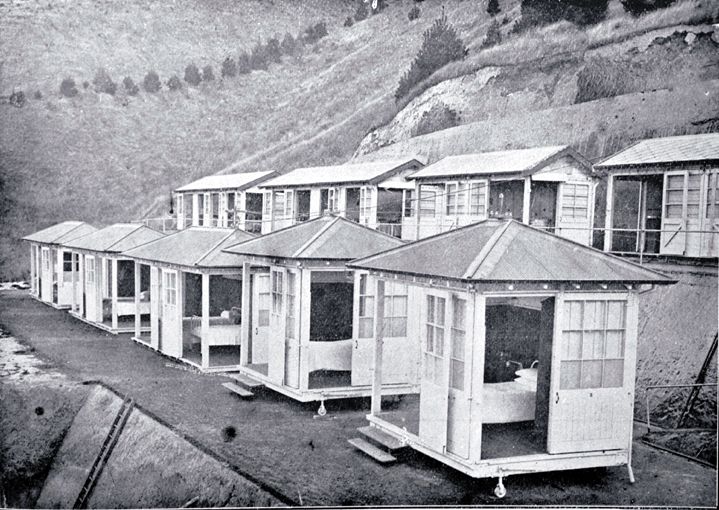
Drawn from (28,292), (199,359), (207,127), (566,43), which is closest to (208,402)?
(199,359)

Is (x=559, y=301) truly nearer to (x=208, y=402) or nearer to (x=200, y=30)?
(x=208, y=402)

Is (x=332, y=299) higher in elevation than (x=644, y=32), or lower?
lower

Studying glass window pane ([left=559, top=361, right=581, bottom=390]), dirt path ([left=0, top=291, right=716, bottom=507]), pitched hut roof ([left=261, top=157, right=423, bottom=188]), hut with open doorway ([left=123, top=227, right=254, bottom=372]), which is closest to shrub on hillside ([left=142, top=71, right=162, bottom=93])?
pitched hut roof ([left=261, top=157, right=423, bottom=188])

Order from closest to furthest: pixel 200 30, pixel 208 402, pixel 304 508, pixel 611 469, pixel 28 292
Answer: pixel 304 508 < pixel 611 469 < pixel 208 402 < pixel 200 30 < pixel 28 292

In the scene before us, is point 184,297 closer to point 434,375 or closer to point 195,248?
point 195,248

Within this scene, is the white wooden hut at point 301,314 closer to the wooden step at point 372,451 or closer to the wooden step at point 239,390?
the wooden step at point 239,390
